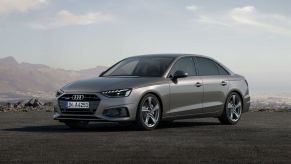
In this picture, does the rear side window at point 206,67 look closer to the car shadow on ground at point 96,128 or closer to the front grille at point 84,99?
the car shadow on ground at point 96,128

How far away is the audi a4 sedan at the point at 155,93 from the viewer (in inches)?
463

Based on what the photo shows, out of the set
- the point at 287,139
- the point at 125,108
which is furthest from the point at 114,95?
the point at 287,139

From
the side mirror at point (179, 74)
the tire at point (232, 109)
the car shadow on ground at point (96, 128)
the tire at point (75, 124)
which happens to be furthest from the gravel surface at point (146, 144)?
the side mirror at point (179, 74)

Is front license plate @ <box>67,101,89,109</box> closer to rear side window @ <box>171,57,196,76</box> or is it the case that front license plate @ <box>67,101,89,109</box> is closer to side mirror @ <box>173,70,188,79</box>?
side mirror @ <box>173,70,188,79</box>

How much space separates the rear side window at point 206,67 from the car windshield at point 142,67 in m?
0.88

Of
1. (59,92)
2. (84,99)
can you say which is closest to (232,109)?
(84,99)

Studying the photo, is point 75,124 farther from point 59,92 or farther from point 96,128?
point 59,92

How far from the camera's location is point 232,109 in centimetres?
1429

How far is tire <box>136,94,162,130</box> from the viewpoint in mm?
11922

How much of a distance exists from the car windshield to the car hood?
391mm

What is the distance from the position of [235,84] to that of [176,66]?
1.99 m

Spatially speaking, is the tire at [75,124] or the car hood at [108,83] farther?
the tire at [75,124]

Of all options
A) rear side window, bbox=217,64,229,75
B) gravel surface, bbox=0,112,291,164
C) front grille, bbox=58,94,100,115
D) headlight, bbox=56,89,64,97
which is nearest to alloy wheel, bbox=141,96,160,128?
gravel surface, bbox=0,112,291,164

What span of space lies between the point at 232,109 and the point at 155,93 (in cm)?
275
